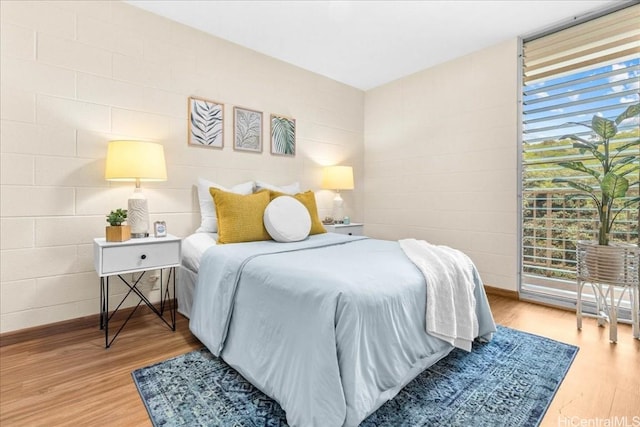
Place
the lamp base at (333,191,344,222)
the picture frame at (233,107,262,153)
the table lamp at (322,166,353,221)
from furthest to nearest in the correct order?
the lamp base at (333,191,344,222), the table lamp at (322,166,353,221), the picture frame at (233,107,262,153)

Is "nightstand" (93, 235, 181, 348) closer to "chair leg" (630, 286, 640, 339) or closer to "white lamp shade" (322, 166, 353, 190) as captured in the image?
"white lamp shade" (322, 166, 353, 190)

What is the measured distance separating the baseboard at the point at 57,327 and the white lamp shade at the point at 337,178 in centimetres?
214

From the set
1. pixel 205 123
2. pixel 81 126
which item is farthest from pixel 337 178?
pixel 81 126

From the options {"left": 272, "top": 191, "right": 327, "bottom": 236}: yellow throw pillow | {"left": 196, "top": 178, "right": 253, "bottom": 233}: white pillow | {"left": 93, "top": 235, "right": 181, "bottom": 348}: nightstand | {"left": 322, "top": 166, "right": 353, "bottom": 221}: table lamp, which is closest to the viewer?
{"left": 93, "top": 235, "right": 181, "bottom": 348}: nightstand

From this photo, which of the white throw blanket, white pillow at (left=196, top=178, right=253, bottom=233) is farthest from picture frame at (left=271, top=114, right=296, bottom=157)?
the white throw blanket

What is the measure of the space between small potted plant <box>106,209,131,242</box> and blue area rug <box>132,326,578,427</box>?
863 millimetres

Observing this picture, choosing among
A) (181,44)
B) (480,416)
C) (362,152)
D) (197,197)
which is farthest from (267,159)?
(480,416)

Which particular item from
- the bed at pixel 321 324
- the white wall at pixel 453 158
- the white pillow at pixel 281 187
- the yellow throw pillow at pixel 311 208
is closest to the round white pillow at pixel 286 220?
the yellow throw pillow at pixel 311 208

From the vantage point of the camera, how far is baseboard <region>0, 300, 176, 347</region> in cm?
213

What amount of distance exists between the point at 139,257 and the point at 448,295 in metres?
1.95

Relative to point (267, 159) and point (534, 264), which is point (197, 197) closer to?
point (267, 159)

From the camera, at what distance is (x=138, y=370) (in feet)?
5.94

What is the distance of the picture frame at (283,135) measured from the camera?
11.5 ft

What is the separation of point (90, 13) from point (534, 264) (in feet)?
14.0
